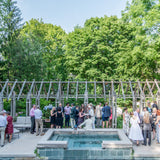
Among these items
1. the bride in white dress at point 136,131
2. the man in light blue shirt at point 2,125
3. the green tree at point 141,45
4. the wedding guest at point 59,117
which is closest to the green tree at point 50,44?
the green tree at point 141,45

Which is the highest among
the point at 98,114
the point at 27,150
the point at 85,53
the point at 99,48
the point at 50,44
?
the point at 50,44

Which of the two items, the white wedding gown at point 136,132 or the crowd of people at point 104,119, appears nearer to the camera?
the white wedding gown at point 136,132

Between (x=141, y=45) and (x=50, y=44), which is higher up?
(x=50, y=44)

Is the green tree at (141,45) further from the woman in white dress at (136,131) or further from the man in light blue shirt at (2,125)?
the man in light blue shirt at (2,125)

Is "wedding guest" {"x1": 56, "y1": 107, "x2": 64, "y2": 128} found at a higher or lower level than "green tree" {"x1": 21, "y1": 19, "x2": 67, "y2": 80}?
lower

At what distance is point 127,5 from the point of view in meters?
22.0

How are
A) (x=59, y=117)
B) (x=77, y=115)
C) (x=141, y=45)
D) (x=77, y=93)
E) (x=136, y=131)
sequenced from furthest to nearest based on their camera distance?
1. (x=141, y=45)
2. (x=77, y=93)
3. (x=77, y=115)
4. (x=59, y=117)
5. (x=136, y=131)

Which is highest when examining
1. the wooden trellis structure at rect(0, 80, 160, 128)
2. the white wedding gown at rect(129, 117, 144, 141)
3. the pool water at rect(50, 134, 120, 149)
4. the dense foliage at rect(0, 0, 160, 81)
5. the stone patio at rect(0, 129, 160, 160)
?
the dense foliage at rect(0, 0, 160, 81)

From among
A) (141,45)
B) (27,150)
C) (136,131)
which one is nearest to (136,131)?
(136,131)

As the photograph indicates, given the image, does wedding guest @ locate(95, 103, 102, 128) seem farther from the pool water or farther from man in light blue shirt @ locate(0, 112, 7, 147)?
man in light blue shirt @ locate(0, 112, 7, 147)

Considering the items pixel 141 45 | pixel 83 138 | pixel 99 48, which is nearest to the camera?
pixel 83 138

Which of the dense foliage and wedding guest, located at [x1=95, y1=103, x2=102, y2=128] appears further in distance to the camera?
the dense foliage

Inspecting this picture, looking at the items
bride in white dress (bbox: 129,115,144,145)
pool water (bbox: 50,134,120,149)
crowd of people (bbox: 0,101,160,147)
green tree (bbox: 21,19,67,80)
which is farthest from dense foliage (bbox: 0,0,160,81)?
pool water (bbox: 50,134,120,149)

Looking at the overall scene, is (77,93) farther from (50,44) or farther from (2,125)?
(50,44)
